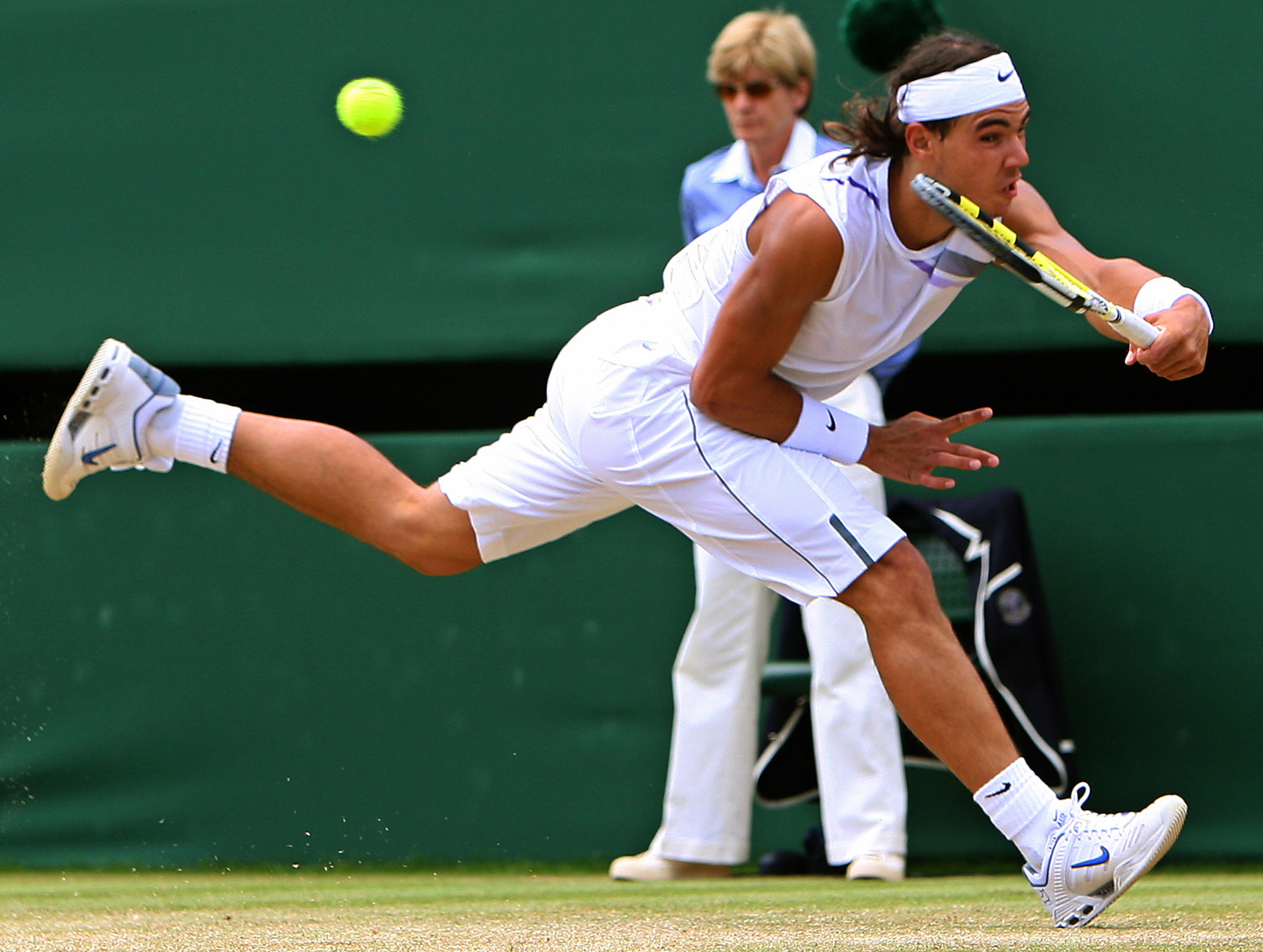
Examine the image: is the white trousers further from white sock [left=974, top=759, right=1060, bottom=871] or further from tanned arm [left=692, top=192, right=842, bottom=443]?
white sock [left=974, top=759, right=1060, bottom=871]

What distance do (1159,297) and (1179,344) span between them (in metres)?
0.14

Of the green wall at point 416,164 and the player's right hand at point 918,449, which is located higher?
the green wall at point 416,164

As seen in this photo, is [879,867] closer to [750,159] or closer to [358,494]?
[358,494]

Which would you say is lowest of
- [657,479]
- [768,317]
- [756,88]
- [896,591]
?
[896,591]

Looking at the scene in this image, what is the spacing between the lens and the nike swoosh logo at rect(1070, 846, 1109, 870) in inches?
89.0

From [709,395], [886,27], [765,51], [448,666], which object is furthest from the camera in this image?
[448,666]

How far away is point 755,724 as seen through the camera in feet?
12.4

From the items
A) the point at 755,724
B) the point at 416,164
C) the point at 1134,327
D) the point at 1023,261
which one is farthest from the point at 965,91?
the point at 416,164

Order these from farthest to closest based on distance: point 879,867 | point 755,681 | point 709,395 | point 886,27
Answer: point 886,27
point 755,681
point 879,867
point 709,395

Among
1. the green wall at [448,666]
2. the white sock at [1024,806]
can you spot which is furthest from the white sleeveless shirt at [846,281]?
the green wall at [448,666]

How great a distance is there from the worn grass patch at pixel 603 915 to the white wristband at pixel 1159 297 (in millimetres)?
915

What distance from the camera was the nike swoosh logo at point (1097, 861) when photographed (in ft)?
7.41

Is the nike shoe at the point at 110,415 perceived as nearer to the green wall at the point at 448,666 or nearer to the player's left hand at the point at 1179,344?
the green wall at the point at 448,666

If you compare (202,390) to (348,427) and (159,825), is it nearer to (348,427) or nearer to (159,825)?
(348,427)
